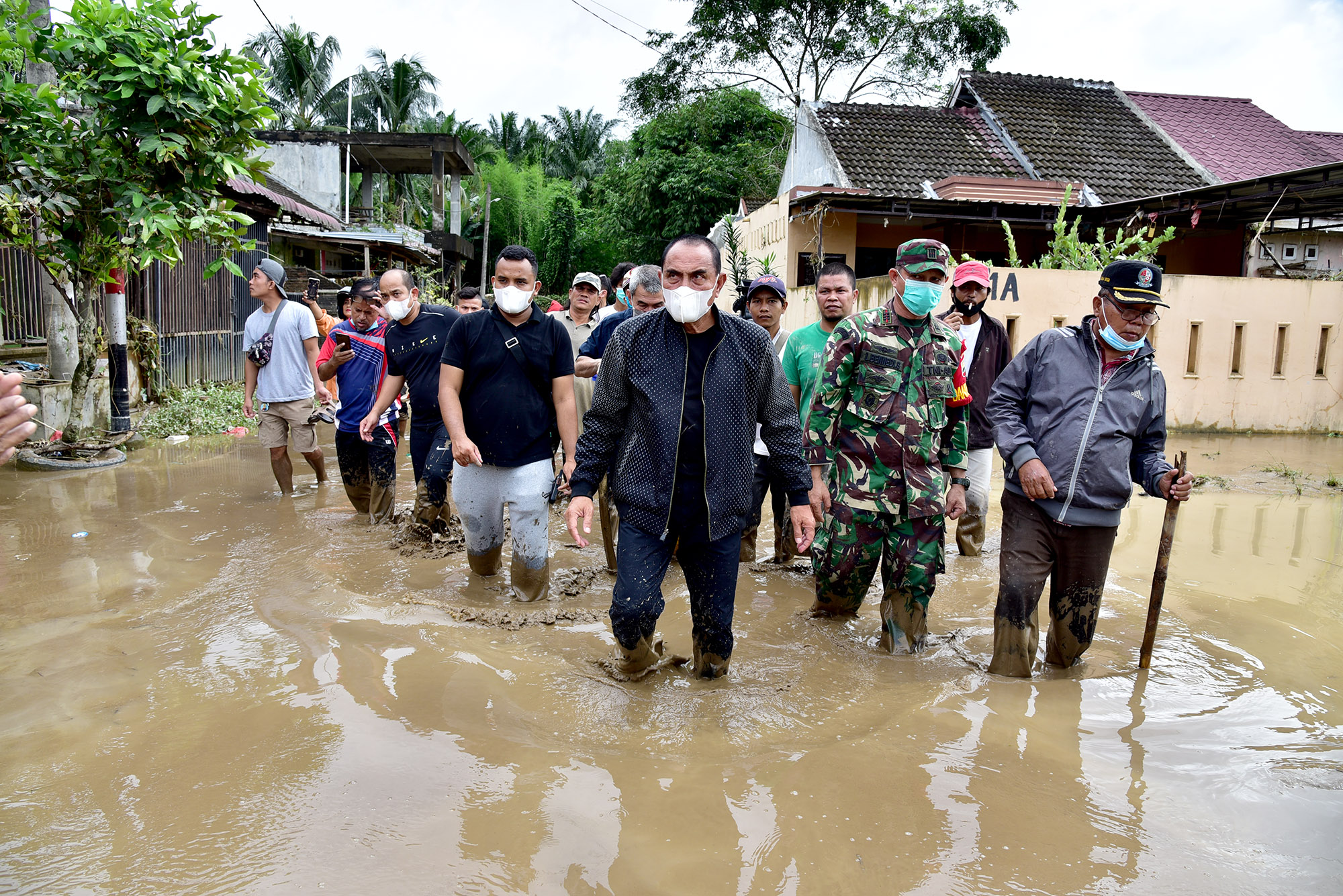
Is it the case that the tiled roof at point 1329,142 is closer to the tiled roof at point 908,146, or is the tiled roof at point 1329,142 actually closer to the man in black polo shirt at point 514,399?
the tiled roof at point 908,146

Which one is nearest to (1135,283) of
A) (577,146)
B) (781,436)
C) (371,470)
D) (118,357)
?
(781,436)

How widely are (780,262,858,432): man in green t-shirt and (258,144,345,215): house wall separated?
2518cm

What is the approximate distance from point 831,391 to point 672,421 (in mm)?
1189

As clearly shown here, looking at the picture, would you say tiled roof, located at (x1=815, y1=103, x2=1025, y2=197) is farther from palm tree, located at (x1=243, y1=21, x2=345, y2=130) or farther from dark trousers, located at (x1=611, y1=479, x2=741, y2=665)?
palm tree, located at (x1=243, y1=21, x2=345, y2=130)

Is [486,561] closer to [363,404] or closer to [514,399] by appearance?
[514,399]

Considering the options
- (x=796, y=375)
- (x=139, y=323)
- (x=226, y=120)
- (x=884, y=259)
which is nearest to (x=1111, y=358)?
(x=796, y=375)

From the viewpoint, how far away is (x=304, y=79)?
42375mm

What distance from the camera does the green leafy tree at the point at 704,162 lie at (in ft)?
97.0

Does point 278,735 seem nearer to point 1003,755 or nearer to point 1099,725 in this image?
point 1003,755

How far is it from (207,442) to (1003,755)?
988 centimetres

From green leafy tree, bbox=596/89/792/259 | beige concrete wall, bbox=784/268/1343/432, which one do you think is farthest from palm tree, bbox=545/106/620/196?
beige concrete wall, bbox=784/268/1343/432

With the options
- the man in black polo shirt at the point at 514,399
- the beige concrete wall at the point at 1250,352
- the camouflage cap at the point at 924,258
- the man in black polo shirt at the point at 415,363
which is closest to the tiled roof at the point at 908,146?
the beige concrete wall at the point at 1250,352

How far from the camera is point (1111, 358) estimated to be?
13.2 feet

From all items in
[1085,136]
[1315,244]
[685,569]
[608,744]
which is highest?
[1085,136]
